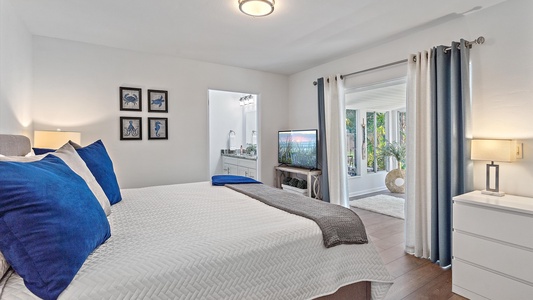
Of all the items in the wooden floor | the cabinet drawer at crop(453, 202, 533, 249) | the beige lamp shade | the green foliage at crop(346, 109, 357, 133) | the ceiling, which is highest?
the ceiling

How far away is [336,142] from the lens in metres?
4.07

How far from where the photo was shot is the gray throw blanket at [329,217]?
1.50m

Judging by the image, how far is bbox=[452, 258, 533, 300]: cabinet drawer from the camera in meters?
1.85

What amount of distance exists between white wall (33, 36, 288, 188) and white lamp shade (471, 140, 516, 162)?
3.26 meters

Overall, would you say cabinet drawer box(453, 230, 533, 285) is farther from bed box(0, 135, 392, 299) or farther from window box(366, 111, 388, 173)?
window box(366, 111, 388, 173)

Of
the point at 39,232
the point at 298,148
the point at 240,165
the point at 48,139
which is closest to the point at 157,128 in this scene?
the point at 48,139

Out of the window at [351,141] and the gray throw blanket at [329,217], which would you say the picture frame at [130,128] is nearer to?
the gray throw blanket at [329,217]

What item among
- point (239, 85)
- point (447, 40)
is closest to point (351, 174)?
point (239, 85)

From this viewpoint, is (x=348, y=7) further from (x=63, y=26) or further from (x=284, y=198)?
(x=63, y=26)

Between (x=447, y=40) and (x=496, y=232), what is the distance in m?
1.91

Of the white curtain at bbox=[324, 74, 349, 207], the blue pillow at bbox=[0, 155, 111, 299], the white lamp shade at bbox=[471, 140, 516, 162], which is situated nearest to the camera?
the blue pillow at bbox=[0, 155, 111, 299]

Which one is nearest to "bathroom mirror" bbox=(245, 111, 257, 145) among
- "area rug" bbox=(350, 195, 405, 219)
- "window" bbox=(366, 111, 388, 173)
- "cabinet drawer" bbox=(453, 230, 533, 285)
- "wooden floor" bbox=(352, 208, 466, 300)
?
"window" bbox=(366, 111, 388, 173)

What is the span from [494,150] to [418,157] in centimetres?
76

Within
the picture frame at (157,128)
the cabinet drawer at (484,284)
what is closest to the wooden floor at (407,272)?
the cabinet drawer at (484,284)
